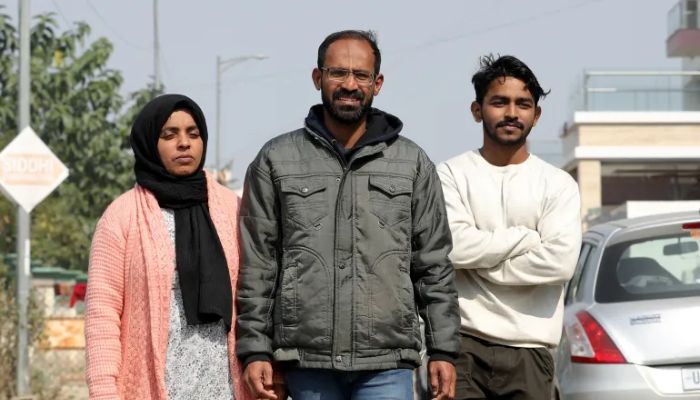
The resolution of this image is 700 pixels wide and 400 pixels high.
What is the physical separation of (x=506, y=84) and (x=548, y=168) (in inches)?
15.6

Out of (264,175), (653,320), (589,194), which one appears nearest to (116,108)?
(653,320)

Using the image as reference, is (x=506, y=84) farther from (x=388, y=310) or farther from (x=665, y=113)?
(x=665, y=113)

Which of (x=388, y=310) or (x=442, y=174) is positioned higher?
(x=442, y=174)

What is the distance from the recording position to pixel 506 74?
646 centimetres

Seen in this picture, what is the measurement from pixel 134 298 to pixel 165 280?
0.13m

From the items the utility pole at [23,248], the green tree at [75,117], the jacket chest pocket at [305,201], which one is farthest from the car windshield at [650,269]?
the green tree at [75,117]

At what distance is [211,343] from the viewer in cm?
550

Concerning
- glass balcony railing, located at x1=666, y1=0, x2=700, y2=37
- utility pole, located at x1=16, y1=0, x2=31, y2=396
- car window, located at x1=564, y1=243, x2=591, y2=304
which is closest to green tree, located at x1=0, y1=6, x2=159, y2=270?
utility pole, located at x1=16, y1=0, x2=31, y2=396

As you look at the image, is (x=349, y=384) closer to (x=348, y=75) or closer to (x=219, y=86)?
(x=348, y=75)

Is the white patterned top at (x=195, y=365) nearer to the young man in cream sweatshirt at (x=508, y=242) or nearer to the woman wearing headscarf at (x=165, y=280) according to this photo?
the woman wearing headscarf at (x=165, y=280)

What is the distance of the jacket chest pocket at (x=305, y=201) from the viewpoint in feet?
17.8

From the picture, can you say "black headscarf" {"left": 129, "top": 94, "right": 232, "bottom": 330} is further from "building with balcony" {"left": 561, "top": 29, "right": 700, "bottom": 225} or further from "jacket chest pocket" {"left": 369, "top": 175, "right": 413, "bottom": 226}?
"building with balcony" {"left": 561, "top": 29, "right": 700, "bottom": 225}

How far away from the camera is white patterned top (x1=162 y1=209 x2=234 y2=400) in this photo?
5.50 metres

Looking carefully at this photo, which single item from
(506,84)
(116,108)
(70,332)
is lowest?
(70,332)
